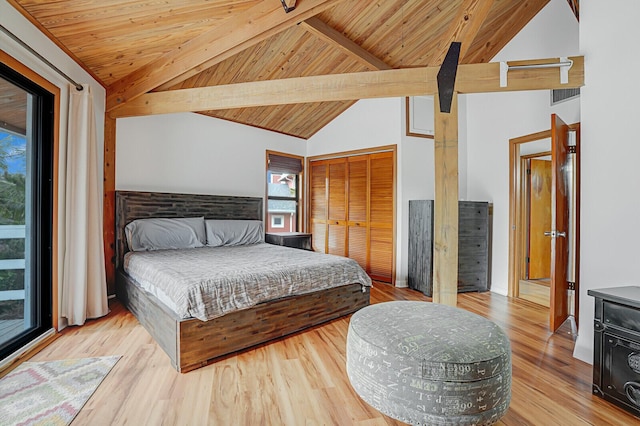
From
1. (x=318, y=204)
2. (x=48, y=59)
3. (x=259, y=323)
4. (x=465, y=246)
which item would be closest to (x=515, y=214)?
(x=465, y=246)

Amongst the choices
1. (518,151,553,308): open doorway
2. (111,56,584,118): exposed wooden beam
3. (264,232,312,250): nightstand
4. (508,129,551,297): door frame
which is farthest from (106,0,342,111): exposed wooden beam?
(518,151,553,308): open doorway

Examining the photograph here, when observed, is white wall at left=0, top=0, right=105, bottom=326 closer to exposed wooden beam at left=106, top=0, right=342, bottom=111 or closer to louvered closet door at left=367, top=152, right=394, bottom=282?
exposed wooden beam at left=106, top=0, right=342, bottom=111

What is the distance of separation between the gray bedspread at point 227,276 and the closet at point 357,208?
1.53 metres

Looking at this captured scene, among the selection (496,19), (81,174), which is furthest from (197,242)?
(496,19)

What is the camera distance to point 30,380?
74.2 inches

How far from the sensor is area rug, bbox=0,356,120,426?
157 cm

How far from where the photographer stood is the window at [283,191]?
5.19m

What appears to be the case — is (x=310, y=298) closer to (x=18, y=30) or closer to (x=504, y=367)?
(x=504, y=367)

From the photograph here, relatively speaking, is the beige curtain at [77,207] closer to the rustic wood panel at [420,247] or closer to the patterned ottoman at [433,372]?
the patterned ottoman at [433,372]

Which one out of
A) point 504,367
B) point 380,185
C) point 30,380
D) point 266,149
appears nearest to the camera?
point 504,367

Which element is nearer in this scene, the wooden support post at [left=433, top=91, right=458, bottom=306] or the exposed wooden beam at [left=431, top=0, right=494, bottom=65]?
the wooden support post at [left=433, top=91, right=458, bottom=306]

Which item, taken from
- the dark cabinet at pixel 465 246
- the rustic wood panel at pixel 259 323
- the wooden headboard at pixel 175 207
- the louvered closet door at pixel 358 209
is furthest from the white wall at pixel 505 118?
the wooden headboard at pixel 175 207

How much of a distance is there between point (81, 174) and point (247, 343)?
204cm

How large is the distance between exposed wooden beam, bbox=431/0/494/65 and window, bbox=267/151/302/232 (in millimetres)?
2918
